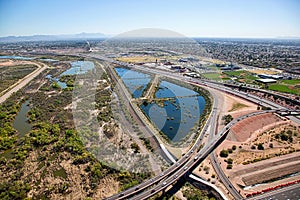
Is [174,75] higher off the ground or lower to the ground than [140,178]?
higher

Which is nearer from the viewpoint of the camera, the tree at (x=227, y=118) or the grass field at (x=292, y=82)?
the tree at (x=227, y=118)

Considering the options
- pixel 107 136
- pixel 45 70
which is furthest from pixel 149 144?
pixel 45 70

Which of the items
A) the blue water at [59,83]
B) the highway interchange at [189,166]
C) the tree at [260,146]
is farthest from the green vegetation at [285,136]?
the blue water at [59,83]

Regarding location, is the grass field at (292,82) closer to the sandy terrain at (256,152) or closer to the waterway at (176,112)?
the sandy terrain at (256,152)

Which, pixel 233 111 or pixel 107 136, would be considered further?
pixel 233 111

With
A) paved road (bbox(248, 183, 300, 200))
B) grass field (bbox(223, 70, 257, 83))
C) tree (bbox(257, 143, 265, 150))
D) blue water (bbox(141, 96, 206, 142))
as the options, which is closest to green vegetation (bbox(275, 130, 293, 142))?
tree (bbox(257, 143, 265, 150))

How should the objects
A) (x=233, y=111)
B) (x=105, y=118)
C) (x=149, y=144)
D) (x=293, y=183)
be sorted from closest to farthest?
(x=293, y=183), (x=149, y=144), (x=105, y=118), (x=233, y=111)

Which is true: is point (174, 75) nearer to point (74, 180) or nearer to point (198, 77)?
point (198, 77)

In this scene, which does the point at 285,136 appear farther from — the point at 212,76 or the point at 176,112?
the point at 212,76
